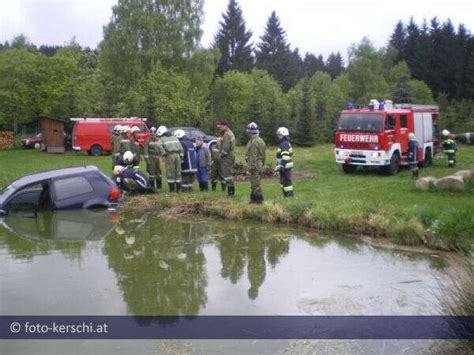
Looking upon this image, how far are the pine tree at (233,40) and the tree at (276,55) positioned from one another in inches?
163

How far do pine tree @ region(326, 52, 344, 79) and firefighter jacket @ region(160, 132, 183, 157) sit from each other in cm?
8916

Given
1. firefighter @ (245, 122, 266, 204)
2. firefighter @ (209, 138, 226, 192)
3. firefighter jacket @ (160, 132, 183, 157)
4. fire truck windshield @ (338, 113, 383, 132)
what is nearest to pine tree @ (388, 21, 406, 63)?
fire truck windshield @ (338, 113, 383, 132)

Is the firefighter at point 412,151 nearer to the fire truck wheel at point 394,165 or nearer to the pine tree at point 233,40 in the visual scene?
the fire truck wheel at point 394,165

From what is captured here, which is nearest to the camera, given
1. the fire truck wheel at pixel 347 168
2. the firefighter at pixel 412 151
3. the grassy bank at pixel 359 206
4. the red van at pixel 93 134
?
the grassy bank at pixel 359 206

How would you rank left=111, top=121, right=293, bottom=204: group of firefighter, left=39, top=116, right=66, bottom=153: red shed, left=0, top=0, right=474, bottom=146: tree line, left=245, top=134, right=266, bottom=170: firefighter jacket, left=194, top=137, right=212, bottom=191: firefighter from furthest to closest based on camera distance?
1. left=0, top=0, right=474, bottom=146: tree line
2. left=39, top=116, right=66, bottom=153: red shed
3. left=194, top=137, right=212, bottom=191: firefighter
4. left=111, top=121, right=293, bottom=204: group of firefighter
5. left=245, top=134, right=266, bottom=170: firefighter jacket

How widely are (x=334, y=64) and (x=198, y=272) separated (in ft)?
328

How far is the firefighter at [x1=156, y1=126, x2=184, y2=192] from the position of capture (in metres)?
14.4

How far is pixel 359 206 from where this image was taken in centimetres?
1102

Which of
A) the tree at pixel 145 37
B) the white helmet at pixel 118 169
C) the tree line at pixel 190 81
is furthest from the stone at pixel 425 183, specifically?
the tree at pixel 145 37

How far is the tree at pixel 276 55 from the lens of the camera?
226ft

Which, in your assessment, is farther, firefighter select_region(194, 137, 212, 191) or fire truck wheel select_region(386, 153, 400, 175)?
fire truck wheel select_region(386, 153, 400, 175)

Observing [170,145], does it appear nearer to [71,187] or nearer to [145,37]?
[71,187]

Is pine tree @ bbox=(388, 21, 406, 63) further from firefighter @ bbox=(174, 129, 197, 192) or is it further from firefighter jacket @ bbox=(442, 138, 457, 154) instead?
firefighter @ bbox=(174, 129, 197, 192)

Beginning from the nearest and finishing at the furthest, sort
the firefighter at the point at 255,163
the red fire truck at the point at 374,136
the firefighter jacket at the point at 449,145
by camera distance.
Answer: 1. the firefighter at the point at 255,163
2. the red fire truck at the point at 374,136
3. the firefighter jacket at the point at 449,145
